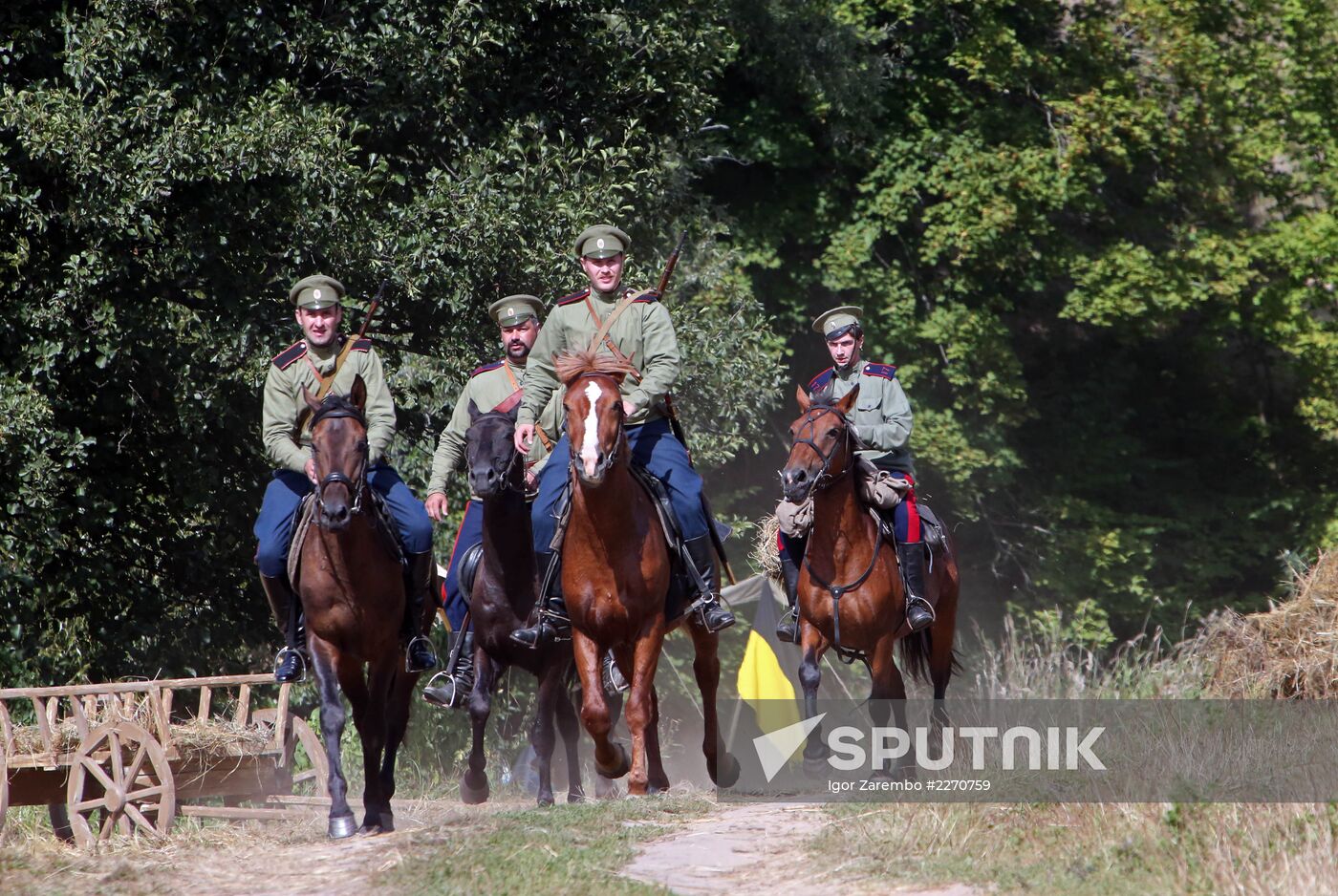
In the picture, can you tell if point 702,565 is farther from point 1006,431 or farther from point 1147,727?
point 1006,431

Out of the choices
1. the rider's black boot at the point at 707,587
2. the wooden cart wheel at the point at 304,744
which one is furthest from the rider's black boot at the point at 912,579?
the wooden cart wheel at the point at 304,744

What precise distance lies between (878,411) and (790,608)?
1.52m

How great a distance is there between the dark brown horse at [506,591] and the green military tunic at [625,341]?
0.30 m

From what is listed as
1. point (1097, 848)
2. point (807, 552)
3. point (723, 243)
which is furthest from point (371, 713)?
point (723, 243)

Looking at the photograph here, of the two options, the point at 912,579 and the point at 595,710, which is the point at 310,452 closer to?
the point at 595,710

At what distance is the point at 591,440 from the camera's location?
9.34m

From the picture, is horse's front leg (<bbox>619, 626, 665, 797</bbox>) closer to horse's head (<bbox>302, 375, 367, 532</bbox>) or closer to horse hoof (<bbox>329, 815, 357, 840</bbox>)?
horse hoof (<bbox>329, 815, 357, 840</bbox>)

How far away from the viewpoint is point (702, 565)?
10.5 meters

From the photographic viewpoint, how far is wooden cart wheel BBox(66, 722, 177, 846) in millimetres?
10641

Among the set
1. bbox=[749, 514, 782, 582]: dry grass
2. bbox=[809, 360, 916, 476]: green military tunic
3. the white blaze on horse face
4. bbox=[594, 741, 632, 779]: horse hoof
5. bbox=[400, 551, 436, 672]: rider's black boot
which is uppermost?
bbox=[809, 360, 916, 476]: green military tunic

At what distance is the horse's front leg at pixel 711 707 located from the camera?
11469 mm

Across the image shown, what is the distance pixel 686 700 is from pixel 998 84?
1121cm

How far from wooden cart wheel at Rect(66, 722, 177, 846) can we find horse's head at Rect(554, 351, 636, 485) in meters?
3.58

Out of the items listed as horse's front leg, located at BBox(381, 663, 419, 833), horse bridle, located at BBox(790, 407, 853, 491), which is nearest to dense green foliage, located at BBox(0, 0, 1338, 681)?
horse's front leg, located at BBox(381, 663, 419, 833)
